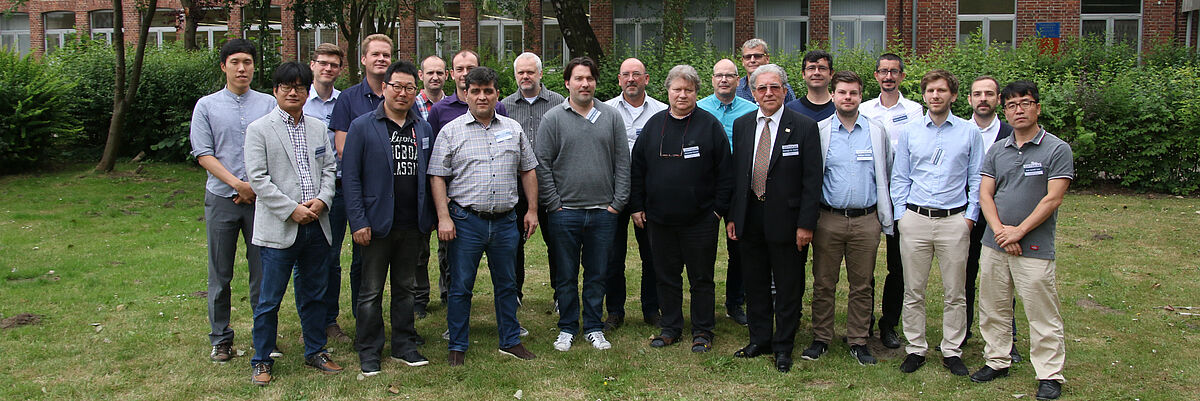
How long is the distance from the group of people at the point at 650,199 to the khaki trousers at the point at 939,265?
0.04ft

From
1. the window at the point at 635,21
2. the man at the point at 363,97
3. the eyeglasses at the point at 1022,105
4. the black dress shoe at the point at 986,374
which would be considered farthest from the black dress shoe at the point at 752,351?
the window at the point at 635,21

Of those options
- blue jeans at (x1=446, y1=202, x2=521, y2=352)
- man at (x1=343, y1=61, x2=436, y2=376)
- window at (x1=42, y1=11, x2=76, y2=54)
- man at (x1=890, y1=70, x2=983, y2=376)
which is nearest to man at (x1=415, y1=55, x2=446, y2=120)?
man at (x1=343, y1=61, x2=436, y2=376)

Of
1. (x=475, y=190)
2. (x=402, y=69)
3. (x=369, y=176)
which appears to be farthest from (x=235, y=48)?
(x=475, y=190)

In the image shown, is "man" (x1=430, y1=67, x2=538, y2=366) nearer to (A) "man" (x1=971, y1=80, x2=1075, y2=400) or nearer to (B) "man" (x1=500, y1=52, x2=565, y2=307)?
(B) "man" (x1=500, y1=52, x2=565, y2=307)

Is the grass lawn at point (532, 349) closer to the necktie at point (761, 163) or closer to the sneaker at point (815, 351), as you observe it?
the sneaker at point (815, 351)

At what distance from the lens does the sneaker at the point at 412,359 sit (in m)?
5.39

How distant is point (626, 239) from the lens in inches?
244

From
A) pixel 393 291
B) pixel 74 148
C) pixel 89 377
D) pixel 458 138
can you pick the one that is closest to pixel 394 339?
pixel 393 291

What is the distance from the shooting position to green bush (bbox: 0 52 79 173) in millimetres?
14789

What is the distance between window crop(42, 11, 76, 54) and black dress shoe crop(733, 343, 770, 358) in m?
29.1

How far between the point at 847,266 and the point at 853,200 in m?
0.47

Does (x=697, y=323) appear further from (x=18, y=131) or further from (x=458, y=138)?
(x=18, y=131)

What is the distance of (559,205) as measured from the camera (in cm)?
573

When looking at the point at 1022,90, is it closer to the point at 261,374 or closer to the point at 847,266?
the point at 847,266
